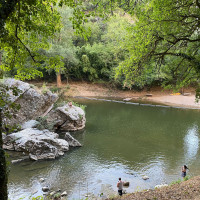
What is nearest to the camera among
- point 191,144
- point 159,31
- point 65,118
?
point 159,31

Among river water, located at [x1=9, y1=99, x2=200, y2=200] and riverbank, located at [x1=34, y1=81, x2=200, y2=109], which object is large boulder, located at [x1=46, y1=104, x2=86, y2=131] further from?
riverbank, located at [x1=34, y1=81, x2=200, y2=109]

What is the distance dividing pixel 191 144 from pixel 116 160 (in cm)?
681

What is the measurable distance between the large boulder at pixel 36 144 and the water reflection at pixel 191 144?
27.8ft

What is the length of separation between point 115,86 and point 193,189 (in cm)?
3412

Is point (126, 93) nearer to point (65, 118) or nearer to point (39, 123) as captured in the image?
point (65, 118)

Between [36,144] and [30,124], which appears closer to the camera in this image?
[36,144]

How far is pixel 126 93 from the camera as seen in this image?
39.4 meters

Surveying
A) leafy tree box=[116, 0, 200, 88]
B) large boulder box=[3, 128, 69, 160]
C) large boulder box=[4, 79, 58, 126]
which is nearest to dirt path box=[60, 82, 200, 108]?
large boulder box=[4, 79, 58, 126]

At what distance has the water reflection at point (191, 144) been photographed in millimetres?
13703

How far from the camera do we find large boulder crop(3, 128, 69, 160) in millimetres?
12875

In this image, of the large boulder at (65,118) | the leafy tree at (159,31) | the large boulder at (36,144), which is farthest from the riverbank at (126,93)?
the leafy tree at (159,31)

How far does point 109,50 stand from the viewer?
39.2 m

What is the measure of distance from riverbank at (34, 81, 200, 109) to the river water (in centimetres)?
1204

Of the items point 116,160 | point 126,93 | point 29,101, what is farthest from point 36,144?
point 126,93
